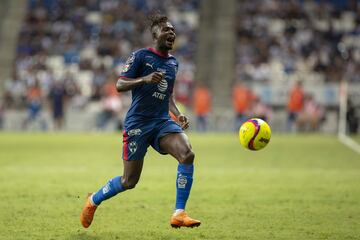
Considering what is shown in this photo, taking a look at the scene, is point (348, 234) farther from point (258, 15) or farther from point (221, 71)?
point (258, 15)

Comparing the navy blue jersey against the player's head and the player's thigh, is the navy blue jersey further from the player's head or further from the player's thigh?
the player's thigh

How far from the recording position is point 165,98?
844 cm

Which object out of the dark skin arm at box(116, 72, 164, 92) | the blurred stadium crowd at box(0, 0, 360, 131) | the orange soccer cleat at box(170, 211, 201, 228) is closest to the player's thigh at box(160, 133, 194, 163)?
the orange soccer cleat at box(170, 211, 201, 228)

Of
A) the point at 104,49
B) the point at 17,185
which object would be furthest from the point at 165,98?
the point at 104,49

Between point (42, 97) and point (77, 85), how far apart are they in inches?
66.0

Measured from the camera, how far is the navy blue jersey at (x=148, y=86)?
26.9 ft

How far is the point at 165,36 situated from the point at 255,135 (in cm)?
176

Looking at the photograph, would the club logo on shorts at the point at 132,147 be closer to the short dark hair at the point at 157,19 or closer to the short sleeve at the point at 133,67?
the short sleeve at the point at 133,67

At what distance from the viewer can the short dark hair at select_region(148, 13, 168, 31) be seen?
830 centimetres

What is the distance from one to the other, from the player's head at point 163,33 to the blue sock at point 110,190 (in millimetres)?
1556

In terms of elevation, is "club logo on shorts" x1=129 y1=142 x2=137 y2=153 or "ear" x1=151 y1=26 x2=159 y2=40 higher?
"ear" x1=151 y1=26 x2=159 y2=40

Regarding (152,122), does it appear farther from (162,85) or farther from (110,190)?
(110,190)

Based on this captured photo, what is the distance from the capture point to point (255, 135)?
29.9 feet

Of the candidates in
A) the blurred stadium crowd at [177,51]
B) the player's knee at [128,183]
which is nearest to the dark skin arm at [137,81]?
the player's knee at [128,183]
